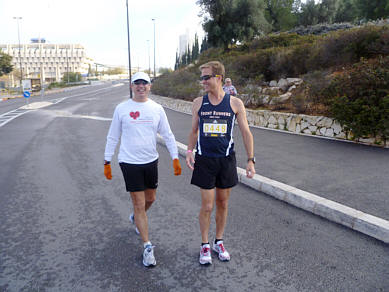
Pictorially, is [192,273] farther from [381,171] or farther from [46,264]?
[381,171]

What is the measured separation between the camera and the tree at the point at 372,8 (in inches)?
1261

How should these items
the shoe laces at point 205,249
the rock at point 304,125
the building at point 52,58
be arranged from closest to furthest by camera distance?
the shoe laces at point 205,249 → the rock at point 304,125 → the building at point 52,58

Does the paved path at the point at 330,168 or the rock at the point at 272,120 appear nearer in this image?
the paved path at the point at 330,168

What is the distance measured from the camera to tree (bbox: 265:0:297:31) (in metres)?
47.0

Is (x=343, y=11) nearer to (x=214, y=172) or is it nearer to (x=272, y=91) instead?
(x=272, y=91)

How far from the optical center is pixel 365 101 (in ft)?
27.1

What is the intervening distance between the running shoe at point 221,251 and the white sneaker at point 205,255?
136 millimetres

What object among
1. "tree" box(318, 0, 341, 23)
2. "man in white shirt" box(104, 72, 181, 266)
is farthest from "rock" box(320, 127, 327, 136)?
"tree" box(318, 0, 341, 23)

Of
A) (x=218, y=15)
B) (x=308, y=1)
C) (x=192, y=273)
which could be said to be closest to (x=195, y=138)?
(x=192, y=273)

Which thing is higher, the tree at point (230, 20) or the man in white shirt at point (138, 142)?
the tree at point (230, 20)

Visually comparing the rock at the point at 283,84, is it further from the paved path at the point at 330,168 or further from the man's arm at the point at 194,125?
the man's arm at the point at 194,125

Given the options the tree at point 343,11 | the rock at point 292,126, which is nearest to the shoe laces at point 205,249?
the rock at point 292,126

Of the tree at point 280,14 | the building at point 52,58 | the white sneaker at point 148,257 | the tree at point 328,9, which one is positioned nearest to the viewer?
the white sneaker at point 148,257

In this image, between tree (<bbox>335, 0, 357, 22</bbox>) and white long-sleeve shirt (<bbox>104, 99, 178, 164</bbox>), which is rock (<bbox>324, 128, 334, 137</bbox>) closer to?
white long-sleeve shirt (<bbox>104, 99, 178, 164</bbox>)
